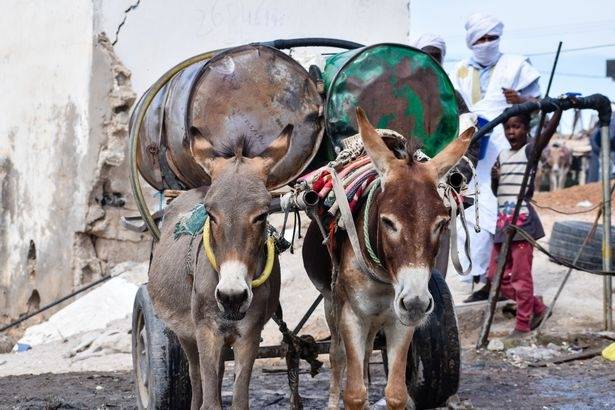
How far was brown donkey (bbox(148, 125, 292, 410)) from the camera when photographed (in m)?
4.40

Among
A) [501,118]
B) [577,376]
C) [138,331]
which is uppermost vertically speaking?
[501,118]

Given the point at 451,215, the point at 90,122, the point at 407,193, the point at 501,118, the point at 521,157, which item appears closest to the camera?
the point at 407,193

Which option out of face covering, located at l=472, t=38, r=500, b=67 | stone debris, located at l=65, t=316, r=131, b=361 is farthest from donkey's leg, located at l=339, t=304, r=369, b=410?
face covering, located at l=472, t=38, r=500, b=67

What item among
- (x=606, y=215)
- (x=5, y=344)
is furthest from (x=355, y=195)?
(x=5, y=344)

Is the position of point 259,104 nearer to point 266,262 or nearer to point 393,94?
point 393,94

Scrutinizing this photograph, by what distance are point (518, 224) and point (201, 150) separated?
435 cm

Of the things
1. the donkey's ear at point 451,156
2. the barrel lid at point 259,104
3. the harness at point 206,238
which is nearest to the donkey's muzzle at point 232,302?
the harness at point 206,238

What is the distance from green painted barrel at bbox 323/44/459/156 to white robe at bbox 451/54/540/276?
9.04 ft

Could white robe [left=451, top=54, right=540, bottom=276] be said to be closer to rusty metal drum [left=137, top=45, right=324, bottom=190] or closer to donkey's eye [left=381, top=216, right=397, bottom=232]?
rusty metal drum [left=137, top=45, right=324, bottom=190]

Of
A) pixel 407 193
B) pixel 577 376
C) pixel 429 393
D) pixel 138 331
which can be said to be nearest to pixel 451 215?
pixel 407 193

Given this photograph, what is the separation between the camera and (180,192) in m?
5.91

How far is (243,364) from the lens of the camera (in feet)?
15.6

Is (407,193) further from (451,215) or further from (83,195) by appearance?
(83,195)

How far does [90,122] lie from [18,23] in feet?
8.39
